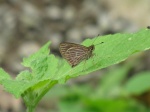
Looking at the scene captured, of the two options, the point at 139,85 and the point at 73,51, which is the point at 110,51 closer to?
the point at 73,51

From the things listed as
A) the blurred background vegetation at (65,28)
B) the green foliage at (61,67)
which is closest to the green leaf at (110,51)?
the green foliage at (61,67)

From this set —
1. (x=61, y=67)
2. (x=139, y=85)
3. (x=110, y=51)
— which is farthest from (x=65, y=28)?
(x=110, y=51)

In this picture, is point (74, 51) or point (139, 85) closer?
point (74, 51)

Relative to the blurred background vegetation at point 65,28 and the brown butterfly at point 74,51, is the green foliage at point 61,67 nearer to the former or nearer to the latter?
the brown butterfly at point 74,51

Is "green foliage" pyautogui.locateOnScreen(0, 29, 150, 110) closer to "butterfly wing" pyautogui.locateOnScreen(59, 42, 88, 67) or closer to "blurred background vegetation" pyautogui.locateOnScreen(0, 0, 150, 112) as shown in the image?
"butterfly wing" pyautogui.locateOnScreen(59, 42, 88, 67)

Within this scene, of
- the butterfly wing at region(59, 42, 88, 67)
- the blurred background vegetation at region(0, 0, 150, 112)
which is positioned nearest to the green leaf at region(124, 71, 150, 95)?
the blurred background vegetation at region(0, 0, 150, 112)

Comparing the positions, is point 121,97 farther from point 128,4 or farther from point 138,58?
point 128,4
